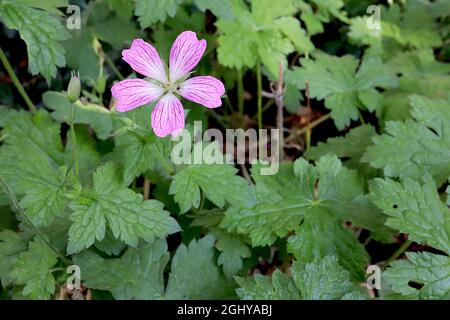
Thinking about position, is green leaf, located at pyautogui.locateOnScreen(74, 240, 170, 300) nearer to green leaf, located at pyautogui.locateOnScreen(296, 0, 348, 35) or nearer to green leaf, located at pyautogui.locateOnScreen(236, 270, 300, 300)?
green leaf, located at pyautogui.locateOnScreen(236, 270, 300, 300)

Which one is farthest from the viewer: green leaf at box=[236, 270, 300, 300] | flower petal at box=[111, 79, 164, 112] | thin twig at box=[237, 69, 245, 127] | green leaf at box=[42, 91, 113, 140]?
thin twig at box=[237, 69, 245, 127]

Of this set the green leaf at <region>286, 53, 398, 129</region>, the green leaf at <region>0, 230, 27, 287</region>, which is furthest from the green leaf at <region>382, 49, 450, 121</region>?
the green leaf at <region>0, 230, 27, 287</region>

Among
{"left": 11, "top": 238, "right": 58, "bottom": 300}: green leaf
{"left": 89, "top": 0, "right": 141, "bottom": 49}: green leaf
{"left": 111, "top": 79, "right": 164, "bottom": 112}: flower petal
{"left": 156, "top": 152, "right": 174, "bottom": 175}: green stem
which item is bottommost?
{"left": 11, "top": 238, "right": 58, "bottom": 300}: green leaf

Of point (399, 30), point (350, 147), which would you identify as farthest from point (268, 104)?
point (399, 30)

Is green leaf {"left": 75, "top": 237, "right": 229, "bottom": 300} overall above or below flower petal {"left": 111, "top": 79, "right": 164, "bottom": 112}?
below

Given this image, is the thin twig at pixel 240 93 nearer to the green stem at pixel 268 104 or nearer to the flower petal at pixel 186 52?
the green stem at pixel 268 104

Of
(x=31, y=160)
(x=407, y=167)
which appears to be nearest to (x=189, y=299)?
(x=31, y=160)

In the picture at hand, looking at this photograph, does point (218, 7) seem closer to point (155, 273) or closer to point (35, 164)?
point (35, 164)

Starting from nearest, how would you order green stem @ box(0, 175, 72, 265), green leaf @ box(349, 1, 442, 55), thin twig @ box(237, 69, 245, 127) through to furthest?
green stem @ box(0, 175, 72, 265) → thin twig @ box(237, 69, 245, 127) → green leaf @ box(349, 1, 442, 55)

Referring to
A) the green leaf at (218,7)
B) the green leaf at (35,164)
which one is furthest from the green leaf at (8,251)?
the green leaf at (218,7)
